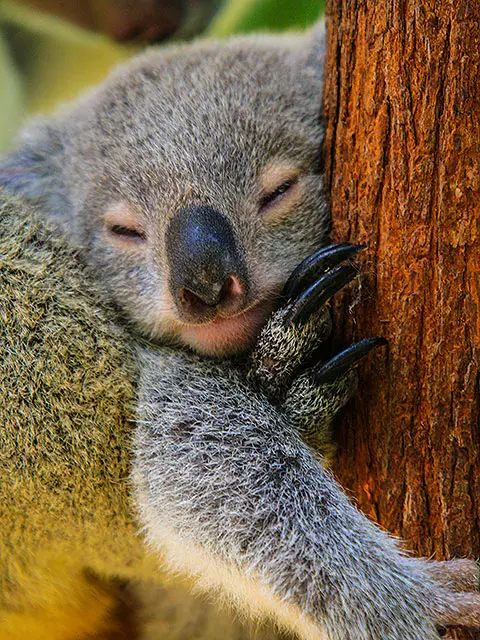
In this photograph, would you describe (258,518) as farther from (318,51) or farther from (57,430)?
(318,51)

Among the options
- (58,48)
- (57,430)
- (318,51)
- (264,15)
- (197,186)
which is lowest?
(57,430)

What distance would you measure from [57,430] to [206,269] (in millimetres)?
606

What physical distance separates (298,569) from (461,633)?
0.37 meters

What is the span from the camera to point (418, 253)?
1569mm

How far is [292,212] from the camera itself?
195 cm

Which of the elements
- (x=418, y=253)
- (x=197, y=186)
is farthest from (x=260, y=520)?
(x=197, y=186)

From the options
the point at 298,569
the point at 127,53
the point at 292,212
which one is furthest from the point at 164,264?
the point at 127,53

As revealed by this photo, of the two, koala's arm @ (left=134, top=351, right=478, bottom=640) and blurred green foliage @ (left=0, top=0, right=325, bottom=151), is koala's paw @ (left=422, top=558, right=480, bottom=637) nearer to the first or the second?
koala's arm @ (left=134, top=351, right=478, bottom=640)

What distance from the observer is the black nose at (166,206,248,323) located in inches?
68.0

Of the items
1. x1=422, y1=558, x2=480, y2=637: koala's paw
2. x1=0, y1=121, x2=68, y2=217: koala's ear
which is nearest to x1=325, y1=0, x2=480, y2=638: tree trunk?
x1=422, y1=558, x2=480, y2=637: koala's paw

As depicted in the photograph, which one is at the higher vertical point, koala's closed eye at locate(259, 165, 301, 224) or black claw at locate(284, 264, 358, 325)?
koala's closed eye at locate(259, 165, 301, 224)

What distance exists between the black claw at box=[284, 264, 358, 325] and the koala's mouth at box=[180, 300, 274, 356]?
108 mm

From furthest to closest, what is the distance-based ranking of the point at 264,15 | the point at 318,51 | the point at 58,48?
the point at 58,48
the point at 264,15
the point at 318,51

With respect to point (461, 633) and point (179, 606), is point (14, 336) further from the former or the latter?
point (461, 633)
